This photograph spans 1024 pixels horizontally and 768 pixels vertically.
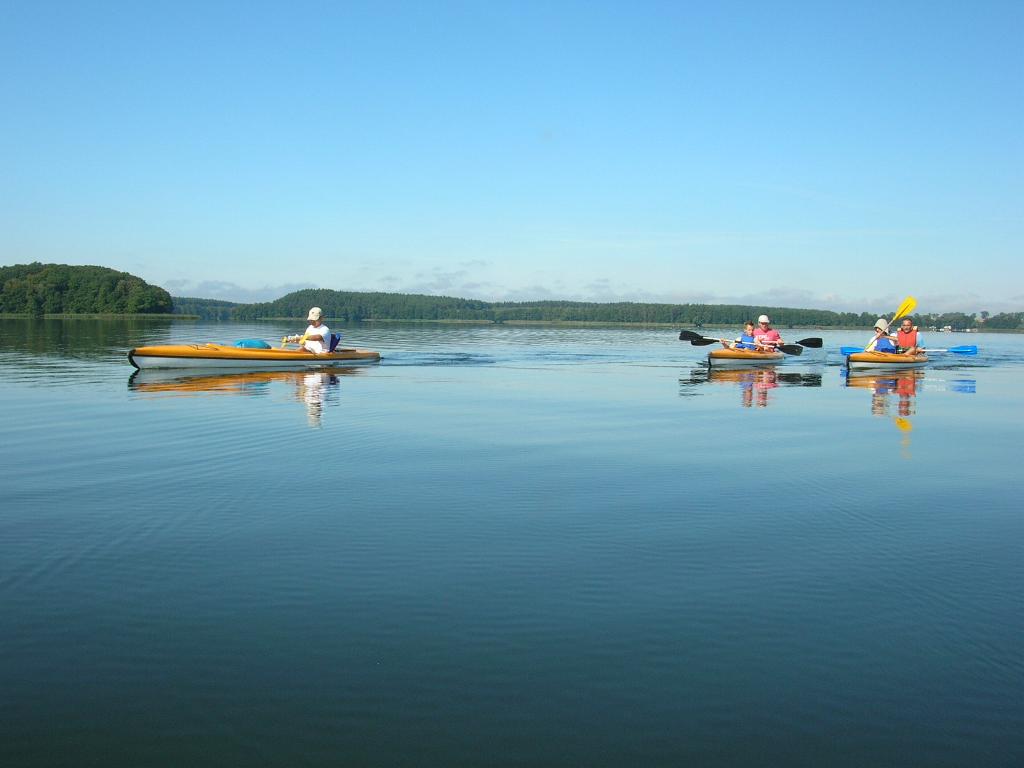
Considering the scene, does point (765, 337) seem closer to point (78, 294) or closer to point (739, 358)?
point (739, 358)

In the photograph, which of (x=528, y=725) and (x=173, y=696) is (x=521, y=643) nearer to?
(x=528, y=725)

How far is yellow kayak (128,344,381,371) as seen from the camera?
24.9 metres

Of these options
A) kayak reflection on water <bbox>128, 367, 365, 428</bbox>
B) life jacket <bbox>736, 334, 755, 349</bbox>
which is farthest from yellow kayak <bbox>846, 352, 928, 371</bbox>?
kayak reflection on water <bbox>128, 367, 365, 428</bbox>

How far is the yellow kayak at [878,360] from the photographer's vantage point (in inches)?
1189

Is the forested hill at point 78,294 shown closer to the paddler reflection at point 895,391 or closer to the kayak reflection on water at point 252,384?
the kayak reflection on water at point 252,384

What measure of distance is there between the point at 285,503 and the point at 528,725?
5.07m

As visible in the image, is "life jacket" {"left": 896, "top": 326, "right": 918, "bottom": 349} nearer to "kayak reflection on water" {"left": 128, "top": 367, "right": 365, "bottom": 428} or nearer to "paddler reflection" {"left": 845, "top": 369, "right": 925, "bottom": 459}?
"paddler reflection" {"left": 845, "top": 369, "right": 925, "bottom": 459}

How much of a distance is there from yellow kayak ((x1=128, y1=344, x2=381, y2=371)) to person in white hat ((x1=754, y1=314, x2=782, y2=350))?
17.4m

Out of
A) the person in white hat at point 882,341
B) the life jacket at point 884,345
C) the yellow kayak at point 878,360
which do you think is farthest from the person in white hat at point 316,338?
the life jacket at point 884,345

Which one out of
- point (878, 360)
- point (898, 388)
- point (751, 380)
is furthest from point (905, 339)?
point (751, 380)

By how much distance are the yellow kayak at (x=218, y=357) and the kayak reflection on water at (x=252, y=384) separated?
0.98ft

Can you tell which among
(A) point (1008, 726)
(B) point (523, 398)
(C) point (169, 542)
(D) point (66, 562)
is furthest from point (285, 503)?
(B) point (523, 398)

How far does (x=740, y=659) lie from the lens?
198 inches

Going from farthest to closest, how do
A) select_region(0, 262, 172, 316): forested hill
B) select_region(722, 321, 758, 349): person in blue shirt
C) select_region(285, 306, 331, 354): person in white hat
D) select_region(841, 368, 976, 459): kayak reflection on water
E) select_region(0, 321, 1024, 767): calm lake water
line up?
1. select_region(0, 262, 172, 316): forested hill
2. select_region(722, 321, 758, 349): person in blue shirt
3. select_region(285, 306, 331, 354): person in white hat
4. select_region(841, 368, 976, 459): kayak reflection on water
5. select_region(0, 321, 1024, 767): calm lake water
